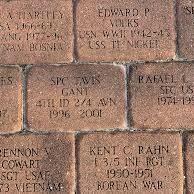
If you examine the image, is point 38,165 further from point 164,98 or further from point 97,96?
point 164,98

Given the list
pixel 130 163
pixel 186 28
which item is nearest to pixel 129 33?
pixel 186 28

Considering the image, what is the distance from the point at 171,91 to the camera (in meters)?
1.21

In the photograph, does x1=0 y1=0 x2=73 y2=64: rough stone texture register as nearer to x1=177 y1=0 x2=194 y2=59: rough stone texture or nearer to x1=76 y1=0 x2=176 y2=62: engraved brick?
x1=76 y1=0 x2=176 y2=62: engraved brick

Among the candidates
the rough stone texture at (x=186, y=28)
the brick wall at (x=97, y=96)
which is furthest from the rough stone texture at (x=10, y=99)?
the rough stone texture at (x=186, y=28)

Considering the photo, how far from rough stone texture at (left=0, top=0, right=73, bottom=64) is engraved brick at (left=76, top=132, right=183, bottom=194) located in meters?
0.23

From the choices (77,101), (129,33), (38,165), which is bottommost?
(38,165)

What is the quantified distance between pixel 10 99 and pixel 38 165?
0.18 m

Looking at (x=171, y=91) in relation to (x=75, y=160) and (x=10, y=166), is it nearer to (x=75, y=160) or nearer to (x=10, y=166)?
(x=75, y=160)

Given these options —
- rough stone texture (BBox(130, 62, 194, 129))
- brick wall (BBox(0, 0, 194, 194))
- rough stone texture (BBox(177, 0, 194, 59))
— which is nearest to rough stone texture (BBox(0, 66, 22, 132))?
brick wall (BBox(0, 0, 194, 194))

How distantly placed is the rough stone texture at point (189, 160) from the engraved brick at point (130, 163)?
0.02 metres

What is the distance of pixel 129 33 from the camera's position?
1.22m

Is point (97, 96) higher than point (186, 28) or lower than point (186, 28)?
lower

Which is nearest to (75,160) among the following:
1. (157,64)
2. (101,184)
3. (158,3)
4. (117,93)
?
(101,184)

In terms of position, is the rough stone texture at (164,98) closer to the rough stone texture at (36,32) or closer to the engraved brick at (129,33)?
the engraved brick at (129,33)
